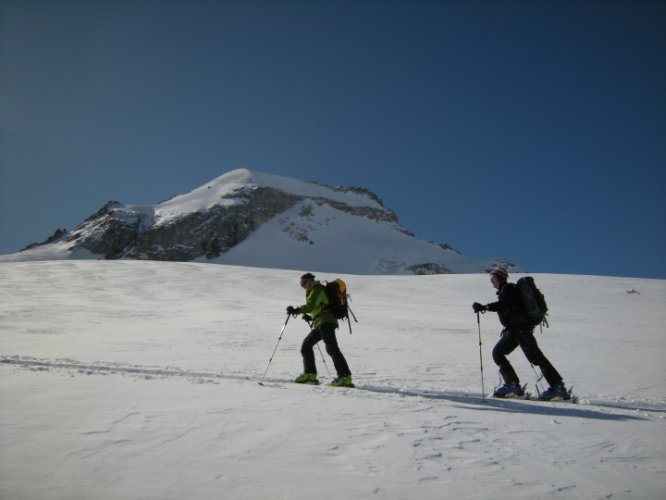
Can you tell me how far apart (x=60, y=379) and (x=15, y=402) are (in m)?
1.32

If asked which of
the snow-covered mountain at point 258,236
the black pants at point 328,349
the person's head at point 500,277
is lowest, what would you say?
the black pants at point 328,349

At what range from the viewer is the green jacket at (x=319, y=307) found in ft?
21.6

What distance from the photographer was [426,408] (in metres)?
4.60

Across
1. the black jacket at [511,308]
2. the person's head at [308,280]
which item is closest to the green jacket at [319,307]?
the person's head at [308,280]

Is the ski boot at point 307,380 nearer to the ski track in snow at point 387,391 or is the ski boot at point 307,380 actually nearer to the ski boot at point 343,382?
the ski track in snow at point 387,391

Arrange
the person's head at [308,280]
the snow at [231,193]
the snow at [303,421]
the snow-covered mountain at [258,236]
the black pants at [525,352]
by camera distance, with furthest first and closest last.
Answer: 1. the snow at [231,193]
2. the snow-covered mountain at [258,236]
3. the person's head at [308,280]
4. the black pants at [525,352]
5. the snow at [303,421]

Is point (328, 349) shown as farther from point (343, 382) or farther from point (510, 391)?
point (510, 391)

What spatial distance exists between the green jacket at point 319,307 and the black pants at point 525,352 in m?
2.54

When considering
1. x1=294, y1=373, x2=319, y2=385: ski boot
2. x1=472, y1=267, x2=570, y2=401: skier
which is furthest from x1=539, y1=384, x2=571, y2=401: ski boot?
x1=294, y1=373, x2=319, y2=385: ski boot

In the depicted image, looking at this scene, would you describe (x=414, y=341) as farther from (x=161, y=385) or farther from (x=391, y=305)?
(x=391, y=305)

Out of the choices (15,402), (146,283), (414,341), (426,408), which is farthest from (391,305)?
(15,402)

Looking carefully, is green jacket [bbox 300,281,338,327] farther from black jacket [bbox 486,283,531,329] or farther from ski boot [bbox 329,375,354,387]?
black jacket [bbox 486,283,531,329]

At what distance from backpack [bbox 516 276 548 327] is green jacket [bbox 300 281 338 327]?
2.82 meters

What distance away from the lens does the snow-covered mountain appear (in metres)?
97.2
